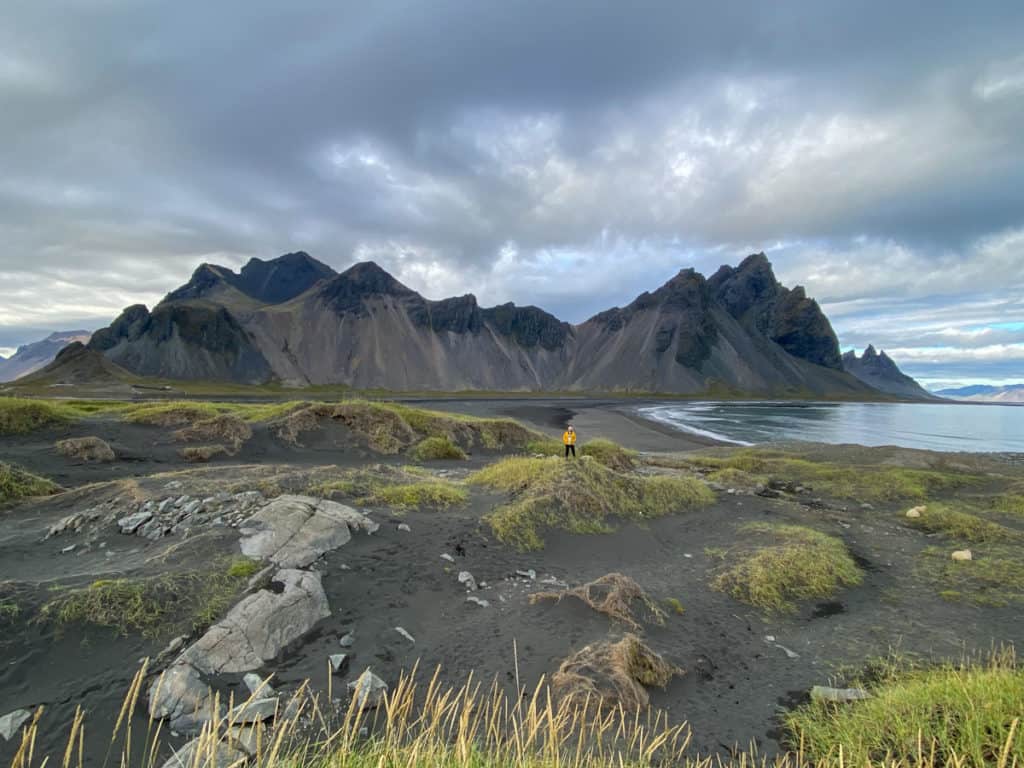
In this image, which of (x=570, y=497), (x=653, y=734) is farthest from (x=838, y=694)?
(x=570, y=497)

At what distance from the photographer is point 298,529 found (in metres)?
9.05

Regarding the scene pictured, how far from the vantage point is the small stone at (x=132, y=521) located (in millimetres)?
9578

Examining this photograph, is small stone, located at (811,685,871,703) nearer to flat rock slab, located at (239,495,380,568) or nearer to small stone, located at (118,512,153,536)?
flat rock slab, located at (239,495,380,568)

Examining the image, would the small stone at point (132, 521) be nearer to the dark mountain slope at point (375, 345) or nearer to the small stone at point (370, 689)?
the small stone at point (370, 689)

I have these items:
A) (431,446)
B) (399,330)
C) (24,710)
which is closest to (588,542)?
(24,710)

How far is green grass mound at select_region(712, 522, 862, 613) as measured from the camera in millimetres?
9430

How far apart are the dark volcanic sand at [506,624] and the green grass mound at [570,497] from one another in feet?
1.87

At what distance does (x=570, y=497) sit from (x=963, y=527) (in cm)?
1166

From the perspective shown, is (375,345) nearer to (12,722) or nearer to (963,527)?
(963,527)

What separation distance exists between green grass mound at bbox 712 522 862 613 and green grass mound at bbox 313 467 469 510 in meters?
7.09

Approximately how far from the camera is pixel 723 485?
19.8m

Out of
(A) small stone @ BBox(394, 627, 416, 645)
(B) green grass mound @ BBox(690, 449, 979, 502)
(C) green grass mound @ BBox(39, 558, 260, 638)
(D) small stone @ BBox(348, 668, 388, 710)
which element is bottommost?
(B) green grass mound @ BBox(690, 449, 979, 502)

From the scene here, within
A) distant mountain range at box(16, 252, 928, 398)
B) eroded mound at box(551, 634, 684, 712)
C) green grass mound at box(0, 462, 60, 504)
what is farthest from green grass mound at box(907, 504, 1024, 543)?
distant mountain range at box(16, 252, 928, 398)

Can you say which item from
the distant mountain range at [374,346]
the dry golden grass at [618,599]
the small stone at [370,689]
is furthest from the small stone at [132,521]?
the distant mountain range at [374,346]
